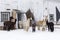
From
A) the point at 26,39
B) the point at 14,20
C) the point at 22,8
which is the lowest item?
the point at 26,39

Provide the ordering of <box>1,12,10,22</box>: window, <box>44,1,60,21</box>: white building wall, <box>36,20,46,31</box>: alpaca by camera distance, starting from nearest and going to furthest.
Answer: <box>36,20,46,31</box>: alpaca, <box>1,12,10,22</box>: window, <box>44,1,60,21</box>: white building wall

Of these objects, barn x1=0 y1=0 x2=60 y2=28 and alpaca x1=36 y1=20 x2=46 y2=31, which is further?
barn x1=0 y1=0 x2=60 y2=28

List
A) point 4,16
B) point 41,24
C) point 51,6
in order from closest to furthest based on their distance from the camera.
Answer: point 41,24 → point 4,16 → point 51,6

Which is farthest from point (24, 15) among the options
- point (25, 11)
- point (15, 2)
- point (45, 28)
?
point (45, 28)

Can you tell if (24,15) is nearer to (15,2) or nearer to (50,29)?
(15,2)

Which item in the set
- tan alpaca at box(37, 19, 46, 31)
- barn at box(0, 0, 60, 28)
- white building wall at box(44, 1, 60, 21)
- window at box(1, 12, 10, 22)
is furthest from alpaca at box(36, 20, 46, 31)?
window at box(1, 12, 10, 22)

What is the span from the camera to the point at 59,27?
12.4ft

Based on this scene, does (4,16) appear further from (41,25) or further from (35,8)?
(41,25)

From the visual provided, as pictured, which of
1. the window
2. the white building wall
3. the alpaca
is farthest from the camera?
the white building wall

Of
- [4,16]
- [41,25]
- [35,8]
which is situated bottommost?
[41,25]

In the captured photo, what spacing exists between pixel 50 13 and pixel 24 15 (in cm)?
53

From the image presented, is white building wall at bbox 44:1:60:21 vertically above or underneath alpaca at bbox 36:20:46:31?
above

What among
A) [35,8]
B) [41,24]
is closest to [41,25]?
[41,24]

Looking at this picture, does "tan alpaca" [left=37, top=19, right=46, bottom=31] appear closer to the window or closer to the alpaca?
the alpaca
